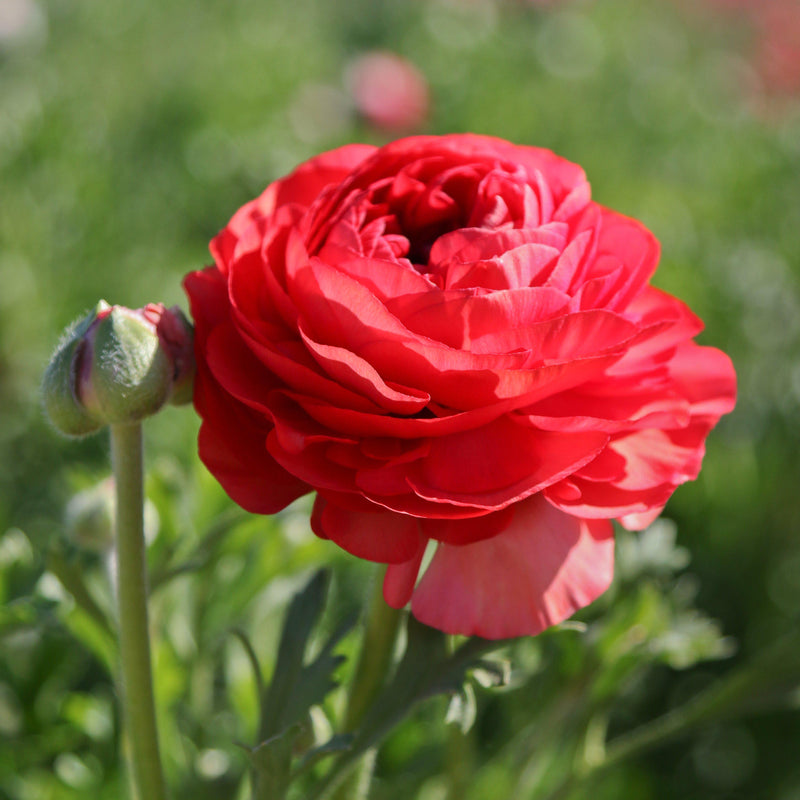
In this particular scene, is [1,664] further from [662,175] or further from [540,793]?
[662,175]

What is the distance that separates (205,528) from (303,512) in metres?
0.07

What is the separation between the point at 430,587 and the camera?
368 millimetres

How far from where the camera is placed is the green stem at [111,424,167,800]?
37 centimetres

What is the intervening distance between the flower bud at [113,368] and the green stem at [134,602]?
0.6 inches

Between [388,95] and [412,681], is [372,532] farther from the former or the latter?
[388,95]

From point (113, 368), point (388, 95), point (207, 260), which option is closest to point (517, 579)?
point (113, 368)

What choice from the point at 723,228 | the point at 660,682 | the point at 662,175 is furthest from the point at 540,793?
the point at 662,175

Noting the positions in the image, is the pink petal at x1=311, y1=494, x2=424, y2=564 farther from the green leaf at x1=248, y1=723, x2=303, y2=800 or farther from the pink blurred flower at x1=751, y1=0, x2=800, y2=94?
the pink blurred flower at x1=751, y1=0, x2=800, y2=94

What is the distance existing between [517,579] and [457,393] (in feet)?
0.25

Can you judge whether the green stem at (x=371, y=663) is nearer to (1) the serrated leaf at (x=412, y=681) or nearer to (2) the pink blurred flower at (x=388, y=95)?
(1) the serrated leaf at (x=412, y=681)

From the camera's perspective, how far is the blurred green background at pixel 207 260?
60 cm

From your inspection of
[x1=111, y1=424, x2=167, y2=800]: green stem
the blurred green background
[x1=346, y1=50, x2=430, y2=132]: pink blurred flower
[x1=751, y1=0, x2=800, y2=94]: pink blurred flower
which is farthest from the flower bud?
[x1=751, y1=0, x2=800, y2=94]: pink blurred flower

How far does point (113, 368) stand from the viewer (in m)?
0.35

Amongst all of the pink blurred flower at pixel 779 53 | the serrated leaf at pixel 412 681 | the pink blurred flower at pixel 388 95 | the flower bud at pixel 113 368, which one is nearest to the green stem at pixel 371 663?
the serrated leaf at pixel 412 681
